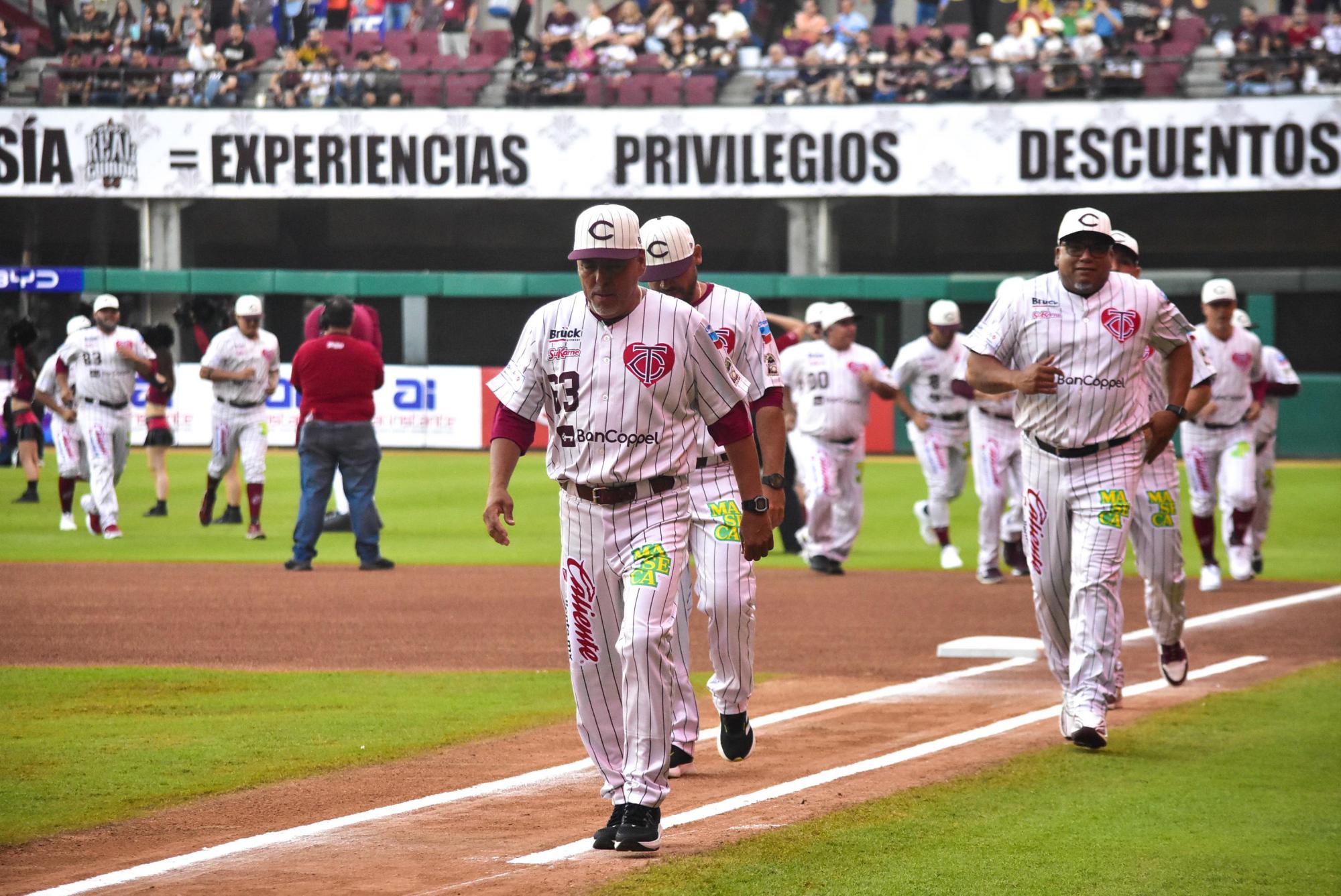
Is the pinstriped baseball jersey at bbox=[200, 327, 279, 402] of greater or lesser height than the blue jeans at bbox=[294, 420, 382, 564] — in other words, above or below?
above

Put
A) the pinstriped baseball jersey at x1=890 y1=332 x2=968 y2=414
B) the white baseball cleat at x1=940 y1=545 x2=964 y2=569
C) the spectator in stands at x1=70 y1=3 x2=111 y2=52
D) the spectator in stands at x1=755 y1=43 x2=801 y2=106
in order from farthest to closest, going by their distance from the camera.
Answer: the spectator in stands at x1=70 y1=3 x2=111 y2=52 → the spectator in stands at x1=755 y1=43 x2=801 y2=106 → the white baseball cleat at x1=940 y1=545 x2=964 y2=569 → the pinstriped baseball jersey at x1=890 y1=332 x2=968 y2=414

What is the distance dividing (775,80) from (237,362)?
54.7 ft

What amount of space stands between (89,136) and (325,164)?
184 inches

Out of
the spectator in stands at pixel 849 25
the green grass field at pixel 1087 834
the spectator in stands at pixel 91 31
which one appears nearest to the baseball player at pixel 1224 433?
the green grass field at pixel 1087 834

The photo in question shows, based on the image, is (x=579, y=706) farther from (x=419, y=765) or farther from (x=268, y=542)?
(x=268, y=542)

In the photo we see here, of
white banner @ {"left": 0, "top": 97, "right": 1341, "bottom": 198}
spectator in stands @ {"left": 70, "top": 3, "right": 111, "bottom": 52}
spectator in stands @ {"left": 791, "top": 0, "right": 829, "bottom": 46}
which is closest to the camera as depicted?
white banner @ {"left": 0, "top": 97, "right": 1341, "bottom": 198}

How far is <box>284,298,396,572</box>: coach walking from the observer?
14.6 meters

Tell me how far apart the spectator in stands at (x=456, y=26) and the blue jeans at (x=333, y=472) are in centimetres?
2092

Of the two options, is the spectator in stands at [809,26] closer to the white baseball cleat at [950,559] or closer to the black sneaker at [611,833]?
the white baseball cleat at [950,559]

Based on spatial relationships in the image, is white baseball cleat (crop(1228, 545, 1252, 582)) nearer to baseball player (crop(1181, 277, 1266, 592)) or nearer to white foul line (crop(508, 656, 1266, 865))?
baseball player (crop(1181, 277, 1266, 592))

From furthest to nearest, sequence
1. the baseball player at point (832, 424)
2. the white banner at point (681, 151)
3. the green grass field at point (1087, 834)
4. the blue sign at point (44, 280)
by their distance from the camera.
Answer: the blue sign at point (44, 280) < the white banner at point (681, 151) < the baseball player at point (832, 424) < the green grass field at point (1087, 834)

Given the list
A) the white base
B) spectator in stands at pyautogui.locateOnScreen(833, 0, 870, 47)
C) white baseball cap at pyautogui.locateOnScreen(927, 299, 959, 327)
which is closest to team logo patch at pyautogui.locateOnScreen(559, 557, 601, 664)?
the white base

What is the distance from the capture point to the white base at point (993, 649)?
34.8 feet

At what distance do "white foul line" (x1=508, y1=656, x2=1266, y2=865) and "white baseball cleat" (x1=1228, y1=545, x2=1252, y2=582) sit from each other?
564cm
